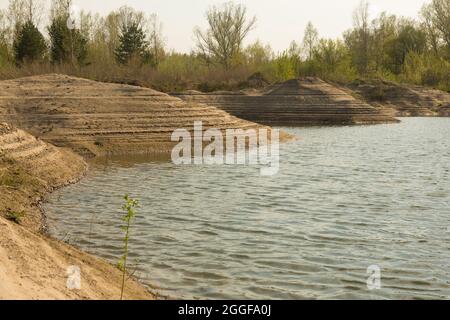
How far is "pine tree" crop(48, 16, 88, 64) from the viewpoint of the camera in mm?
50125

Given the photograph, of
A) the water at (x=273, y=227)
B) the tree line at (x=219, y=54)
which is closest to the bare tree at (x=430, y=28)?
the tree line at (x=219, y=54)

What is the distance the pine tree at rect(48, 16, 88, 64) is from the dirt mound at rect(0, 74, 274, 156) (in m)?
25.7

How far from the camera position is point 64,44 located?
164 ft

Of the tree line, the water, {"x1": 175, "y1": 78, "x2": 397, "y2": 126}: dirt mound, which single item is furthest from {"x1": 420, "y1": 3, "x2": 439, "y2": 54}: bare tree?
the water

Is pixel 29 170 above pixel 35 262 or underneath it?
above

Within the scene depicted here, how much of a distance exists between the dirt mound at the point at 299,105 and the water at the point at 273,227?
25096mm

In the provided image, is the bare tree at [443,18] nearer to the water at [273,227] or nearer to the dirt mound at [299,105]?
the dirt mound at [299,105]

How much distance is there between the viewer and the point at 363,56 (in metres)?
77.6

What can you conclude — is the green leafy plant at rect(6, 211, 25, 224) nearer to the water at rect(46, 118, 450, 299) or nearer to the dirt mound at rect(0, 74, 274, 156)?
the water at rect(46, 118, 450, 299)

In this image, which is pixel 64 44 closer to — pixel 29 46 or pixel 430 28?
pixel 29 46

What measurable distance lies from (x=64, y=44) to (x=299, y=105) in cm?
2079

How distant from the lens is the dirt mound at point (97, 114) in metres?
21.6

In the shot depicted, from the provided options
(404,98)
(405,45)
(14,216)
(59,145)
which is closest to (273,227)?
(14,216)
